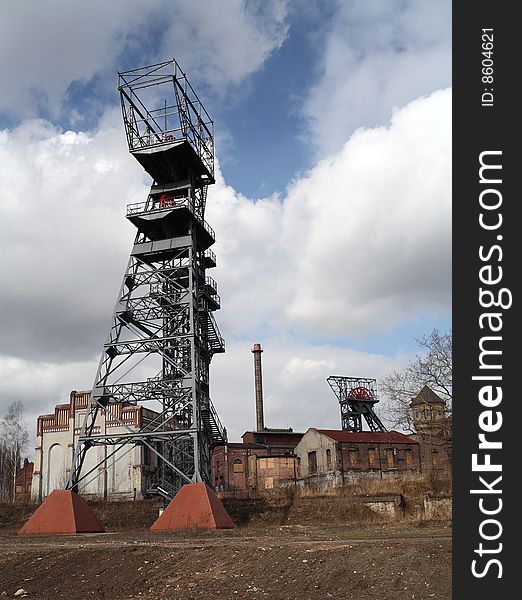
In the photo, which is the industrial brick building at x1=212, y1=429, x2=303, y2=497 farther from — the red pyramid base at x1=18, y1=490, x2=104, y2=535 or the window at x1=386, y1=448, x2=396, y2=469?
the red pyramid base at x1=18, y1=490, x2=104, y2=535

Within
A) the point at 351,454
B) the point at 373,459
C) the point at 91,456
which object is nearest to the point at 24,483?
the point at 91,456

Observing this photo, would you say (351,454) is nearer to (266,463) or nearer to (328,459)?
(328,459)

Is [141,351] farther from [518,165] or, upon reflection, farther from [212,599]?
[518,165]

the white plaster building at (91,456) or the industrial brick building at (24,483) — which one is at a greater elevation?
the white plaster building at (91,456)

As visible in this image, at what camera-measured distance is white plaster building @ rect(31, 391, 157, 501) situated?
1660 inches

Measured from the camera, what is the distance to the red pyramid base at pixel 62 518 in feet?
76.9

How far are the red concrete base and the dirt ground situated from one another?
861 centimetres

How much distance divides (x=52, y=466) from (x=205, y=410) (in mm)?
19284

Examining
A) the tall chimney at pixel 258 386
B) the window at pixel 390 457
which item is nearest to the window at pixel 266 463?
the window at pixel 390 457

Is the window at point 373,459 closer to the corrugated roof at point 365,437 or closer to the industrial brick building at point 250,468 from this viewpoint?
the corrugated roof at point 365,437

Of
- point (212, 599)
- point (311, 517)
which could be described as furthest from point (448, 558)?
point (311, 517)

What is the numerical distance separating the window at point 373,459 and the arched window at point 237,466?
952cm

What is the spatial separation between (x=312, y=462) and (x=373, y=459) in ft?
14.9

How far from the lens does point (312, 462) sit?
1982 inches
